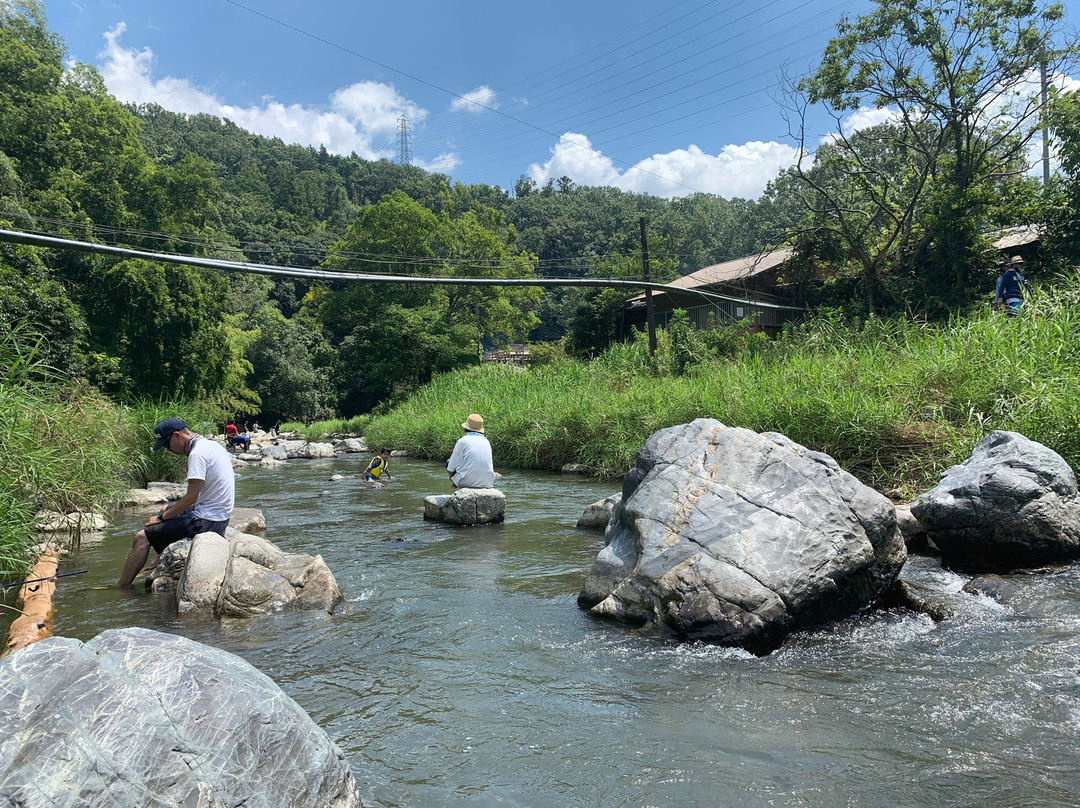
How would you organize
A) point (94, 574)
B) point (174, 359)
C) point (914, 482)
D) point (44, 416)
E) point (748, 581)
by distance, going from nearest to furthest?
point (748, 581) < point (94, 574) < point (44, 416) < point (914, 482) < point (174, 359)

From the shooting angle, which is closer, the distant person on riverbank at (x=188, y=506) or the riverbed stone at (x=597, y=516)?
the distant person on riverbank at (x=188, y=506)

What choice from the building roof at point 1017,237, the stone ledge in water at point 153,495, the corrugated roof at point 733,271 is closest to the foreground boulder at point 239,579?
the stone ledge in water at point 153,495

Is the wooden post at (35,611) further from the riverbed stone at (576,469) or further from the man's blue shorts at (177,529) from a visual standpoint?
the riverbed stone at (576,469)

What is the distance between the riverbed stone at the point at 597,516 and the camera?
364 inches

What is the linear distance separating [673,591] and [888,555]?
1785 millimetres

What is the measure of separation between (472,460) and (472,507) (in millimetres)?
682

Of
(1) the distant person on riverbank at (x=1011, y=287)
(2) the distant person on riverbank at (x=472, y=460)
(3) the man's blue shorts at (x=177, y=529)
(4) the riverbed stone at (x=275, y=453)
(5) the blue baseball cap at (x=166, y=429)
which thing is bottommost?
(4) the riverbed stone at (x=275, y=453)

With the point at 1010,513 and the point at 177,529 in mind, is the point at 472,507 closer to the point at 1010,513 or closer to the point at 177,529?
the point at 177,529

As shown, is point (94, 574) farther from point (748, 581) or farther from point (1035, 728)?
point (1035, 728)

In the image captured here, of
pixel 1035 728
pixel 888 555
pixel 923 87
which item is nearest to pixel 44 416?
pixel 888 555

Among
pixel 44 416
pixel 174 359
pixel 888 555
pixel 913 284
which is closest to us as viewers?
pixel 888 555

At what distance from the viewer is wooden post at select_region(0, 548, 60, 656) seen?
15.9 feet

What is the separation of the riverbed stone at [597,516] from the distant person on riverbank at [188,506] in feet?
14.2

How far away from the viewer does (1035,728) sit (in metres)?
3.62
